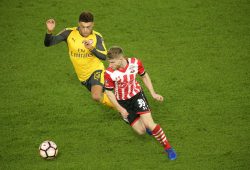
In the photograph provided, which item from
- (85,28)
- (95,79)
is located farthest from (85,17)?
(95,79)

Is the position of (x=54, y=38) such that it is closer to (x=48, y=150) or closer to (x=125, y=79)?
(x=125, y=79)

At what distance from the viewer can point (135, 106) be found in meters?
7.23

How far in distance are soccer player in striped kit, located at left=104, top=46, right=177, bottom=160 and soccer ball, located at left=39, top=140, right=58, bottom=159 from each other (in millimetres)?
1335

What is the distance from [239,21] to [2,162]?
25.1 feet

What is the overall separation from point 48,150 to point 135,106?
1.73 meters

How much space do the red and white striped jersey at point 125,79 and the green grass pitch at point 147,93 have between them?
41.2 inches

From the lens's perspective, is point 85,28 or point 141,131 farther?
point 85,28

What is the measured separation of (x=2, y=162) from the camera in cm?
709

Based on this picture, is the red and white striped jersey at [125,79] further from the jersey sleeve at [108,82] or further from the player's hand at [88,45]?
the player's hand at [88,45]

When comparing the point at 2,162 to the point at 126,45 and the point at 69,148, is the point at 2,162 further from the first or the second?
the point at 126,45

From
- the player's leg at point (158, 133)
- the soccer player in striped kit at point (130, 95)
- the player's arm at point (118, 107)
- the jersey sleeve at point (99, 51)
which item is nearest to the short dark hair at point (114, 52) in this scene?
the soccer player in striped kit at point (130, 95)

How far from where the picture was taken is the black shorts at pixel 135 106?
7160 millimetres

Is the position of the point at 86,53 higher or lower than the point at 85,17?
lower

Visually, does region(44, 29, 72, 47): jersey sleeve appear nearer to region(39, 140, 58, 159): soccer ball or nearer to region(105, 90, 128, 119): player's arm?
region(105, 90, 128, 119): player's arm
